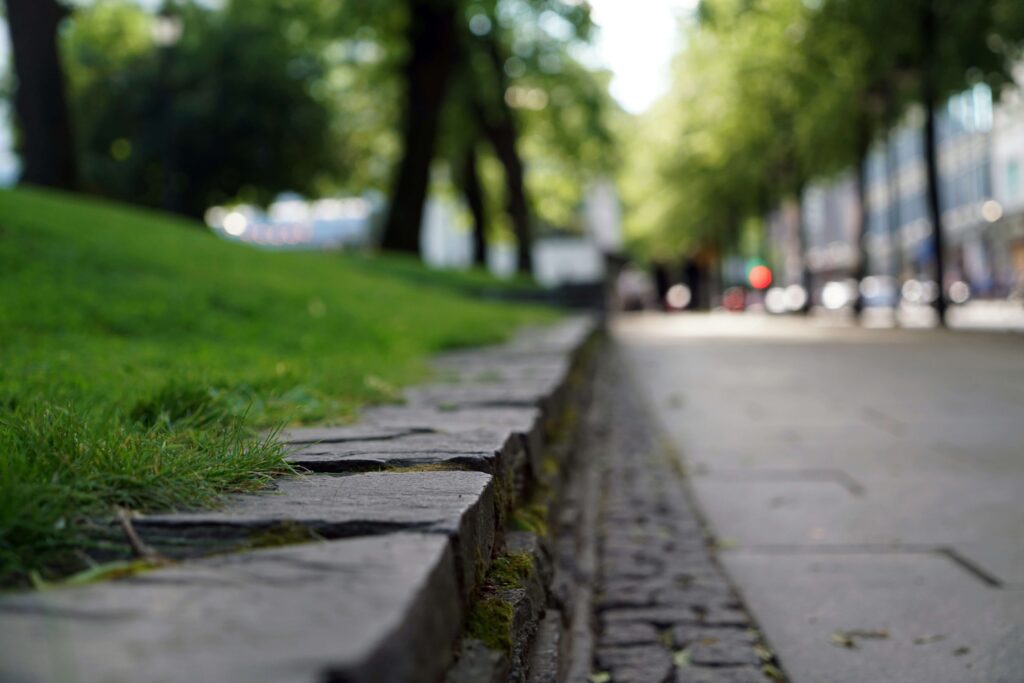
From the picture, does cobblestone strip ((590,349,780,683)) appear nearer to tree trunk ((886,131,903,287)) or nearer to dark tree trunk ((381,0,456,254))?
dark tree trunk ((381,0,456,254))

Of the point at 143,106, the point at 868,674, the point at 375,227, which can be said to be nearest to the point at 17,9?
the point at 868,674

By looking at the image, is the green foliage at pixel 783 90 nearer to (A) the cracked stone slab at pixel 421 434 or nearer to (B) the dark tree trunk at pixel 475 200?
(B) the dark tree trunk at pixel 475 200

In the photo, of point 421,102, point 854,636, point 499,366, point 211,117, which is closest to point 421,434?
point 854,636

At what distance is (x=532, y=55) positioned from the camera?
97.5ft

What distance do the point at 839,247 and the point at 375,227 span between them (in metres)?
35.0

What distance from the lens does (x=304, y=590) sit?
134 centimetres

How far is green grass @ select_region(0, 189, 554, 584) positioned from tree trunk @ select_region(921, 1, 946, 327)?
13585 mm

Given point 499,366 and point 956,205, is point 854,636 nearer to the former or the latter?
point 499,366

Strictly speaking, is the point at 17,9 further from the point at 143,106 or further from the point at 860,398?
the point at 143,106

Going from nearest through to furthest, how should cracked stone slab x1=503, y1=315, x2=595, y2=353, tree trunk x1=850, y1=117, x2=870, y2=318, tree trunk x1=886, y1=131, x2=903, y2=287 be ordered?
cracked stone slab x1=503, y1=315, x2=595, y2=353 → tree trunk x1=886, y1=131, x2=903, y2=287 → tree trunk x1=850, y1=117, x2=870, y2=318

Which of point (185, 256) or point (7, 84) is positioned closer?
point (185, 256)

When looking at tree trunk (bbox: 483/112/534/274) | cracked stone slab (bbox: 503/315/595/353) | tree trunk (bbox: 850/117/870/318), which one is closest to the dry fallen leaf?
cracked stone slab (bbox: 503/315/595/353)

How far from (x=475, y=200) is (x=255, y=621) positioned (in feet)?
96.3

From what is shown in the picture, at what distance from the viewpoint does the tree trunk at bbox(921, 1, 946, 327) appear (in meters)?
21.2
